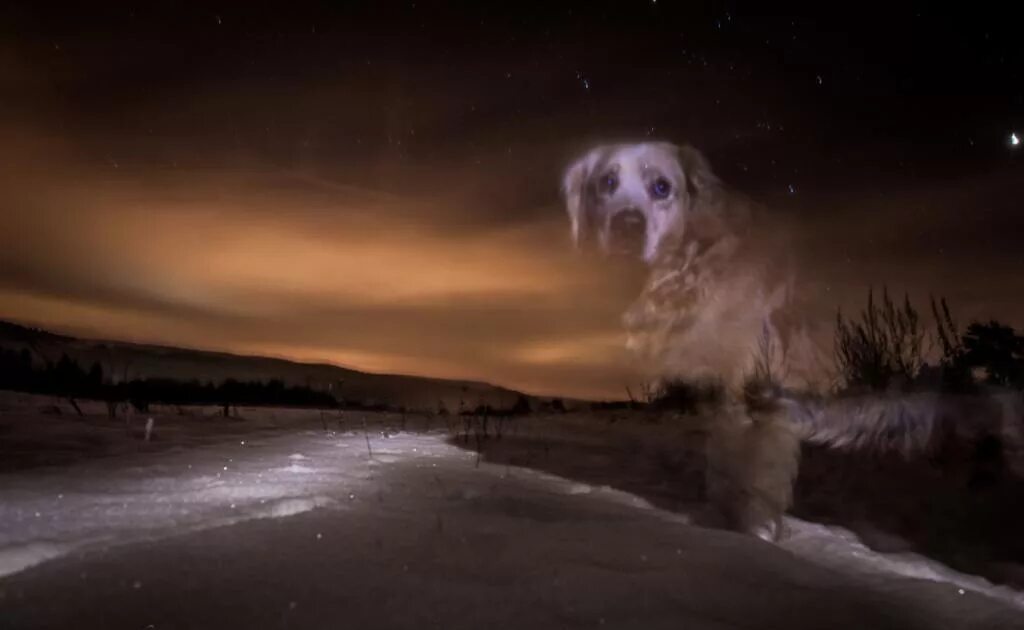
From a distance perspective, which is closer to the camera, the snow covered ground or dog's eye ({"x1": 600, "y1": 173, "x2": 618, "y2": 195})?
the snow covered ground

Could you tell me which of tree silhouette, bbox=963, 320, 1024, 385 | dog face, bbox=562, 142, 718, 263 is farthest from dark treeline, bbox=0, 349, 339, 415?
tree silhouette, bbox=963, 320, 1024, 385

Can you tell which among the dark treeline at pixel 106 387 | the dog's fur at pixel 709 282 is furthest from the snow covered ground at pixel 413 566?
the dark treeline at pixel 106 387

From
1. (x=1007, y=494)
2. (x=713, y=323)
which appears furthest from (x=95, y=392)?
(x=1007, y=494)

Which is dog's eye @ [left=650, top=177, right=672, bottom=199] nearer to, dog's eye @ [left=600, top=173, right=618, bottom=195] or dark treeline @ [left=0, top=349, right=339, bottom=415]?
dog's eye @ [left=600, top=173, right=618, bottom=195]

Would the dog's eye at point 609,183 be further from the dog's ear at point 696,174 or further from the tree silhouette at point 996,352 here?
the tree silhouette at point 996,352

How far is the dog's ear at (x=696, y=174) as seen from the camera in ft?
21.0

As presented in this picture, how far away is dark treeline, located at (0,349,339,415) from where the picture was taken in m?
9.73

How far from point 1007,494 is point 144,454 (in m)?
4.86

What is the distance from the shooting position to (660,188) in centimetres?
651

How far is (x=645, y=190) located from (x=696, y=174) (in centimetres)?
45

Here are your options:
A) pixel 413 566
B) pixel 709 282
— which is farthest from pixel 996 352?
pixel 413 566

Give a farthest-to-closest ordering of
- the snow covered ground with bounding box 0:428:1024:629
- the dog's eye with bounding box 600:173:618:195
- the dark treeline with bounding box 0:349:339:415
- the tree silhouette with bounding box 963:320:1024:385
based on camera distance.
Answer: the dark treeline with bounding box 0:349:339:415 < the dog's eye with bounding box 600:173:618:195 < the tree silhouette with bounding box 963:320:1024:385 < the snow covered ground with bounding box 0:428:1024:629

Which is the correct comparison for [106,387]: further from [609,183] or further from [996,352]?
[996,352]

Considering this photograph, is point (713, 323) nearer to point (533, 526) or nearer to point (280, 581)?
point (533, 526)
